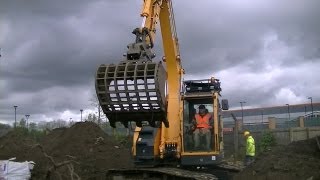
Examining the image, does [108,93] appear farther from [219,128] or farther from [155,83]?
[219,128]

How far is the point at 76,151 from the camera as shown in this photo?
20.6 metres

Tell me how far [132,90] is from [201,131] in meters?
3.76

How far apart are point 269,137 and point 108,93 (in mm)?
20486

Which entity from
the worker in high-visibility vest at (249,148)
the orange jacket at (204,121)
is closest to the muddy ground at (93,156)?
the worker in high-visibility vest at (249,148)

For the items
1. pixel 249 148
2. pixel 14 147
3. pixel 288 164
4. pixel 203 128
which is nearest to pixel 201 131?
pixel 203 128

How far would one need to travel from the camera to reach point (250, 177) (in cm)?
1705

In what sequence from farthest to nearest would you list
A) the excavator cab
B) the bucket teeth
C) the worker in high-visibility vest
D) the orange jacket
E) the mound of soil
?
the mound of soil → the worker in high-visibility vest → the orange jacket → the excavator cab → the bucket teeth

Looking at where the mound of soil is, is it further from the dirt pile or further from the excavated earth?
the dirt pile

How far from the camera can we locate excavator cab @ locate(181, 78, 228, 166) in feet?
42.9

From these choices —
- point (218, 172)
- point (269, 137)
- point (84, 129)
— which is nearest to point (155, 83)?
point (218, 172)

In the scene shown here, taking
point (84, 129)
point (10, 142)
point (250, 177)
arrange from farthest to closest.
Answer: point (84, 129) < point (10, 142) < point (250, 177)

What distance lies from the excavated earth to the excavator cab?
5046 millimetres

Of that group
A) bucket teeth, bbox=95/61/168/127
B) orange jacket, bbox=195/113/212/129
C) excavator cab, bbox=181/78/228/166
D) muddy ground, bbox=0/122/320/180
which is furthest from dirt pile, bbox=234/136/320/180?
bucket teeth, bbox=95/61/168/127

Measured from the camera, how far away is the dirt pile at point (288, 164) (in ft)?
54.9
